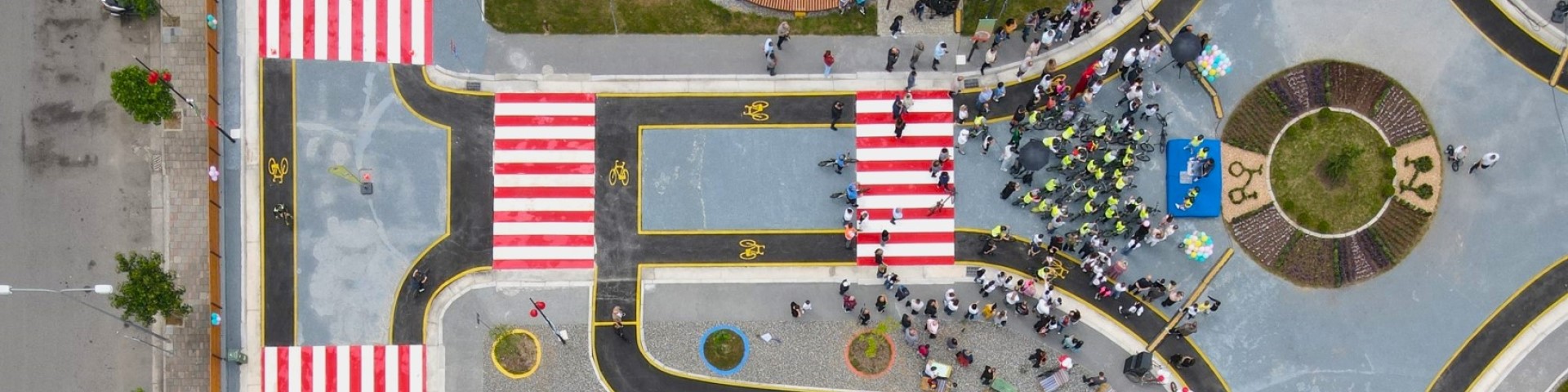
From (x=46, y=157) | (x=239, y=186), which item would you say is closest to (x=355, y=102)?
(x=239, y=186)

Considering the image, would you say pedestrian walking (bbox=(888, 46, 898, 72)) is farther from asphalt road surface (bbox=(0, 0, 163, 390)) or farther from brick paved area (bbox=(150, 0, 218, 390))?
asphalt road surface (bbox=(0, 0, 163, 390))

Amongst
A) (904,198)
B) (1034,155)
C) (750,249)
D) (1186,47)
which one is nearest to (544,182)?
(750,249)

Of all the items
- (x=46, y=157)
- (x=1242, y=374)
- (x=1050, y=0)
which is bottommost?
(x=1242, y=374)

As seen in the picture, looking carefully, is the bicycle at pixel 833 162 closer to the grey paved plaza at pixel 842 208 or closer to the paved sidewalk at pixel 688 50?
the grey paved plaza at pixel 842 208

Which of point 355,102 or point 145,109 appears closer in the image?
point 145,109

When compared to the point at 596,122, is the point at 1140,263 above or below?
below

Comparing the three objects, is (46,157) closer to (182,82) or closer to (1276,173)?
(182,82)
